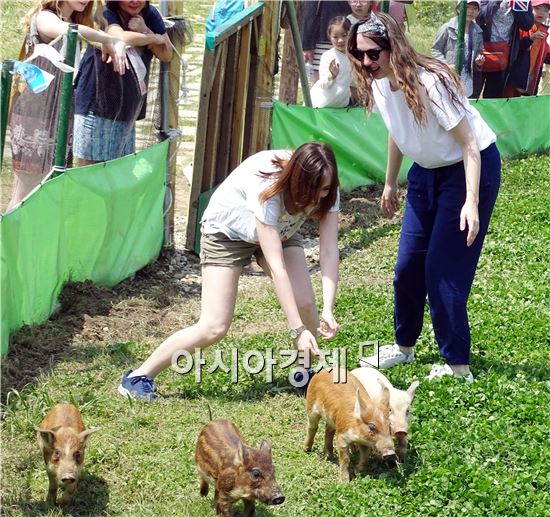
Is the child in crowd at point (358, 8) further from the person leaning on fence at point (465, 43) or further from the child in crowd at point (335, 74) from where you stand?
the person leaning on fence at point (465, 43)

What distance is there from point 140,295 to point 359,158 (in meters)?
3.80

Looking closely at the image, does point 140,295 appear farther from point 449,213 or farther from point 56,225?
point 449,213

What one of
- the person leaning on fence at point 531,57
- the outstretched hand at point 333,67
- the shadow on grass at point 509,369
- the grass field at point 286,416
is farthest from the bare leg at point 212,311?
the person leaning on fence at point 531,57

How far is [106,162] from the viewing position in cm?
774

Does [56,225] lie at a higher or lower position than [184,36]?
lower

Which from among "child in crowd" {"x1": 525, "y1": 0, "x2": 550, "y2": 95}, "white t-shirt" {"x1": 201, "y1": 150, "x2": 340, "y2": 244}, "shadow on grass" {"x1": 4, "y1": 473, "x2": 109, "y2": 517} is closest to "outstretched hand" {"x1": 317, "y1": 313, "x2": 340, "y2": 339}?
"white t-shirt" {"x1": 201, "y1": 150, "x2": 340, "y2": 244}

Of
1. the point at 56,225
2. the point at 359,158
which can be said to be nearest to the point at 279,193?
the point at 56,225

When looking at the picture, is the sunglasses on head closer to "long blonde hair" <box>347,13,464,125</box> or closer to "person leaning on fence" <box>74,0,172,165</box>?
"long blonde hair" <box>347,13,464,125</box>

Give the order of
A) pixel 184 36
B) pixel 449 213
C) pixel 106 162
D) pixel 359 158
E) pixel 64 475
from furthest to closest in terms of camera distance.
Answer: pixel 359 158 → pixel 184 36 → pixel 106 162 → pixel 449 213 → pixel 64 475

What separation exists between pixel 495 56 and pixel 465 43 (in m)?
0.68

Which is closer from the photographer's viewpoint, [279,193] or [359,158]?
[279,193]

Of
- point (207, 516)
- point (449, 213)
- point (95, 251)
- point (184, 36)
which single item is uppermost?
point (184, 36)

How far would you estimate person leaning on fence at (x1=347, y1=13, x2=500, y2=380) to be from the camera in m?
5.73

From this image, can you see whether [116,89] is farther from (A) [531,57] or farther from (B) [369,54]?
(A) [531,57]
